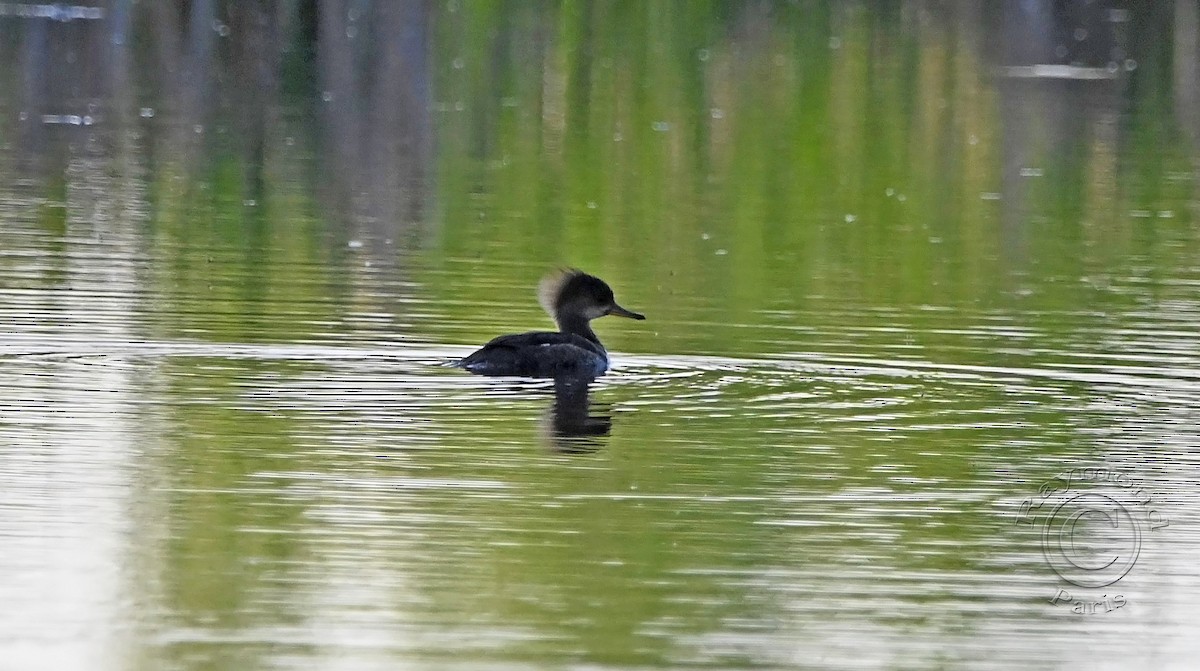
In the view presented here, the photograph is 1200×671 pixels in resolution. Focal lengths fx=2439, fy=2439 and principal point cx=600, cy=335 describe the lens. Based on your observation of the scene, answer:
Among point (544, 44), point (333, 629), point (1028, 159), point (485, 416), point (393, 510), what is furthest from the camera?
point (544, 44)

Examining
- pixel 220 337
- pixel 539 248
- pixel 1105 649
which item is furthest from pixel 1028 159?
pixel 1105 649

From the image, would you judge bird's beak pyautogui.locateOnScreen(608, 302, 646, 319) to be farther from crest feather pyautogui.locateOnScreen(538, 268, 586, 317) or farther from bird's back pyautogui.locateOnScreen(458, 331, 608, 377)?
bird's back pyautogui.locateOnScreen(458, 331, 608, 377)

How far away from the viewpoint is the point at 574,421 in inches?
427

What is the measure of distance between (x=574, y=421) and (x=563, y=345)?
4.65ft

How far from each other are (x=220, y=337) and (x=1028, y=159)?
15670 mm

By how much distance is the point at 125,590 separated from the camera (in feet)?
24.6

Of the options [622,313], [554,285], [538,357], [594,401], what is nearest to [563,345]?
[538,357]

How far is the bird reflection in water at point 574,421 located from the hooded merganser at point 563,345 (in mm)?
121

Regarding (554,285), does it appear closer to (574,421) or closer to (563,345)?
(563,345)

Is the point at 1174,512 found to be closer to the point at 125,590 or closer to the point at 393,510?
the point at 393,510

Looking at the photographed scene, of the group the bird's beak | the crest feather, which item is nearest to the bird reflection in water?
the bird's beak

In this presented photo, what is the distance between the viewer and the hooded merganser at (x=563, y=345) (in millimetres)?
11906

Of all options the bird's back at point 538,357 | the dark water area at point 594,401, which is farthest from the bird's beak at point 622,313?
the bird's back at point 538,357

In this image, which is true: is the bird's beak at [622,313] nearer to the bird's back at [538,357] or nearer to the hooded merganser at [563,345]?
the hooded merganser at [563,345]
